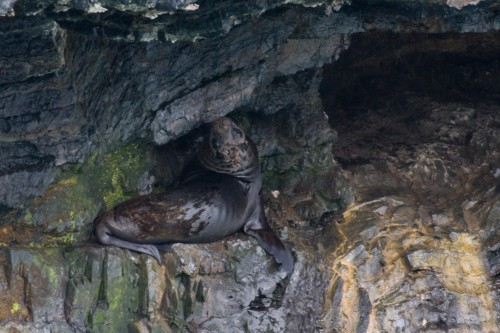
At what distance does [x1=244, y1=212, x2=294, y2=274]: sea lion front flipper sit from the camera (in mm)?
8406

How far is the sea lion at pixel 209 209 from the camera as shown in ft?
26.6

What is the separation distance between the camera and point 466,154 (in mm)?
9305

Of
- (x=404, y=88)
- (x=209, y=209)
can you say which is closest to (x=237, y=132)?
(x=209, y=209)

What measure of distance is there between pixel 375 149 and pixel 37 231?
372 cm

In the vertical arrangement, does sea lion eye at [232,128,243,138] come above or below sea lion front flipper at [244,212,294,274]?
above

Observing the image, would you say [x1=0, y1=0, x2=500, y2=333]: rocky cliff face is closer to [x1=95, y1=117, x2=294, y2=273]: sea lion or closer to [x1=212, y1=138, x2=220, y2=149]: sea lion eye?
[x1=95, y1=117, x2=294, y2=273]: sea lion

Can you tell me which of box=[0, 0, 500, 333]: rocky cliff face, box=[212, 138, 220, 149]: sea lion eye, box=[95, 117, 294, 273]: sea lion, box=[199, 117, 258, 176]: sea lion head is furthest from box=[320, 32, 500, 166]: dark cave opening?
box=[212, 138, 220, 149]: sea lion eye

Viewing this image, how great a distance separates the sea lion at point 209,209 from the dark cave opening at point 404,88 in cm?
125

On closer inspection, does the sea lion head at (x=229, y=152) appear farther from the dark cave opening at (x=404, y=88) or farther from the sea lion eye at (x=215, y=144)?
the dark cave opening at (x=404, y=88)

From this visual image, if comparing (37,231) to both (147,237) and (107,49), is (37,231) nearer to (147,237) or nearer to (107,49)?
(147,237)

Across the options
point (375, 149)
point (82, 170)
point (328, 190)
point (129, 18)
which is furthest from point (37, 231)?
point (375, 149)

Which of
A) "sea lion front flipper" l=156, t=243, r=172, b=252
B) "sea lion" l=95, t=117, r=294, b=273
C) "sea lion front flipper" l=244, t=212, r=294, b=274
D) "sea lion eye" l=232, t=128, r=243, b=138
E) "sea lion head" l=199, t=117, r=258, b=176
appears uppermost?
"sea lion eye" l=232, t=128, r=243, b=138

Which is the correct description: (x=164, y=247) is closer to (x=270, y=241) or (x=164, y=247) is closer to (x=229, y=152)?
(x=270, y=241)

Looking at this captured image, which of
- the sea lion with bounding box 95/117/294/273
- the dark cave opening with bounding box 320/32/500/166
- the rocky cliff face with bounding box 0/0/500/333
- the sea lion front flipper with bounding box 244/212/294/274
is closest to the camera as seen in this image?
the rocky cliff face with bounding box 0/0/500/333
